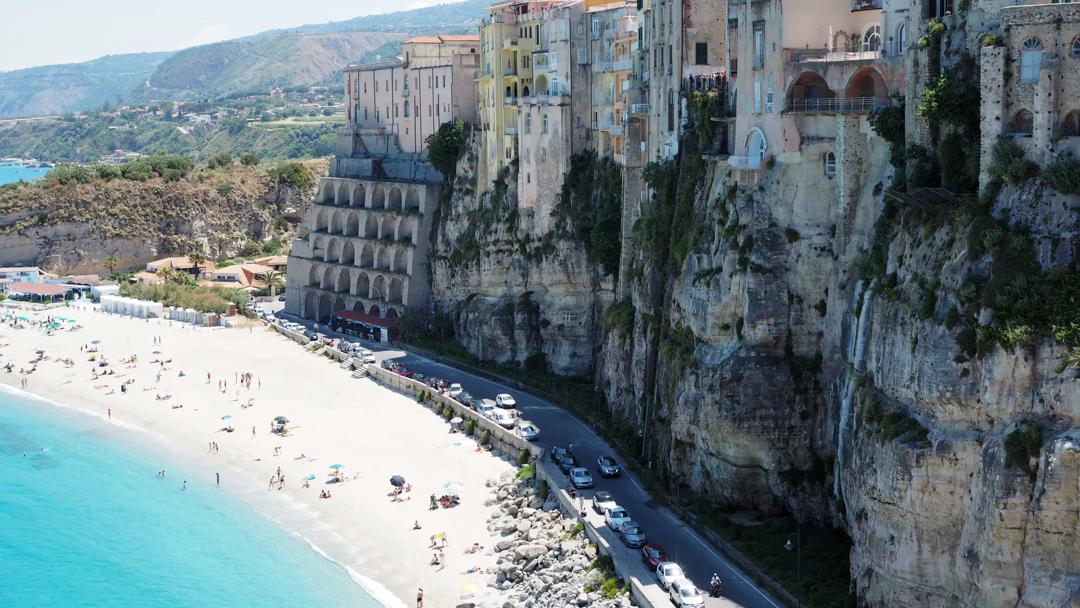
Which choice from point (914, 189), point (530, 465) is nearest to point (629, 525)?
point (530, 465)

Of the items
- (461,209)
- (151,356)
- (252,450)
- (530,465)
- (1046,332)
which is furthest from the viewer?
(151,356)

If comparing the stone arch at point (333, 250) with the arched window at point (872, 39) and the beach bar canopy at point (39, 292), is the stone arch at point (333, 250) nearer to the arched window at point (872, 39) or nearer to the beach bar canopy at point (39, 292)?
the beach bar canopy at point (39, 292)

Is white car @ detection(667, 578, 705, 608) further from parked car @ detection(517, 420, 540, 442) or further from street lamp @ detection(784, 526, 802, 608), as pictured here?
parked car @ detection(517, 420, 540, 442)

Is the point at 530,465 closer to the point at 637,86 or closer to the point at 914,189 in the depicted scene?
the point at 637,86

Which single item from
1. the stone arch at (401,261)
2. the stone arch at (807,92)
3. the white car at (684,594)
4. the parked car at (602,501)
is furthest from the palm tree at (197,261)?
the white car at (684,594)

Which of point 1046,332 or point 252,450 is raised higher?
point 1046,332

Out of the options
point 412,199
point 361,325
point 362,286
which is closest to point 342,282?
point 362,286

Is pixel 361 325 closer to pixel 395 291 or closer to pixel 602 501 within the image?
pixel 395 291
